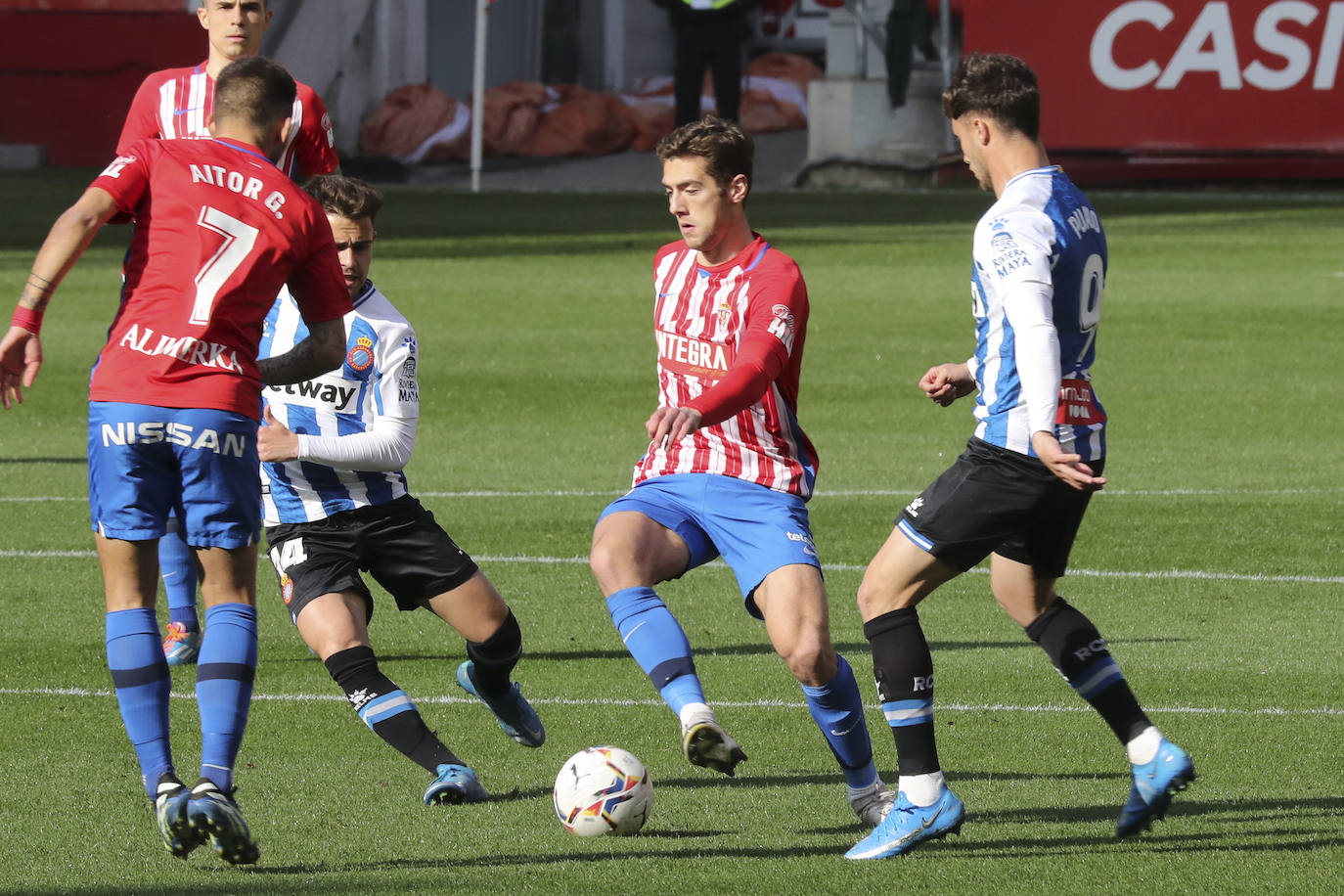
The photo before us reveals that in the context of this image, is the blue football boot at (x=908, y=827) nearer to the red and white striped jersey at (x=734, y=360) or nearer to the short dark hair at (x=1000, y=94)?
the red and white striped jersey at (x=734, y=360)

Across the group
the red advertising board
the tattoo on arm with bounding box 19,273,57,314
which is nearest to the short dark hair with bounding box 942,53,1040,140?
the tattoo on arm with bounding box 19,273,57,314

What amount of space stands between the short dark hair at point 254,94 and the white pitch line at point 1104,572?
413cm

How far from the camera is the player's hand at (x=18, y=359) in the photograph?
15.2 feet

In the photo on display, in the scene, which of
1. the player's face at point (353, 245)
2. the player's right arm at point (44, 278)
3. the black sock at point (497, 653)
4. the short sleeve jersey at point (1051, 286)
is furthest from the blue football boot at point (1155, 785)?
the player's right arm at point (44, 278)

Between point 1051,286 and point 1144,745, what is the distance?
3.49 feet

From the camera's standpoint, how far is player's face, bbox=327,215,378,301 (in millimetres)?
5703

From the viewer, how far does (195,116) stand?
6.60m

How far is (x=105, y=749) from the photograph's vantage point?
5820mm

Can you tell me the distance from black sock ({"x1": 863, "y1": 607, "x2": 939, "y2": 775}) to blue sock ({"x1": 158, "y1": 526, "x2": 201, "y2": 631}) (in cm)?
295

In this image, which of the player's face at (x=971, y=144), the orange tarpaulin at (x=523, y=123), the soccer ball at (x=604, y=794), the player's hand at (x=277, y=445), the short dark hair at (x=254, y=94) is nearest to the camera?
the short dark hair at (x=254, y=94)

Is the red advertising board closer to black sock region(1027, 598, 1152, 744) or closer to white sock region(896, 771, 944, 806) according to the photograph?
black sock region(1027, 598, 1152, 744)

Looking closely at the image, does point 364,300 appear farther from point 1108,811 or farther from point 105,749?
point 1108,811

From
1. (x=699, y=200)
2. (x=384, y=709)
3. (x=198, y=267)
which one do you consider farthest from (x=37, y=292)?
(x=699, y=200)

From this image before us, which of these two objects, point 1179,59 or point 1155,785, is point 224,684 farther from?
point 1179,59
